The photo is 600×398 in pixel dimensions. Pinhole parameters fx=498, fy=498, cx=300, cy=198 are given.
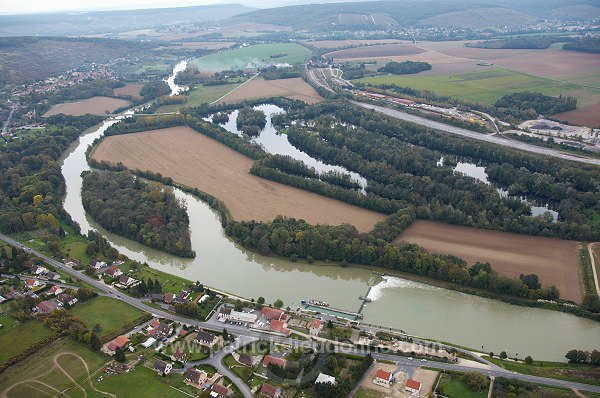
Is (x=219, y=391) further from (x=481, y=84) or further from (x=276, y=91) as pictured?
(x=481, y=84)

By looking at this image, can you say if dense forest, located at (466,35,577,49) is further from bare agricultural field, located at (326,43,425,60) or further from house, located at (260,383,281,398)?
house, located at (260,383,281,398)

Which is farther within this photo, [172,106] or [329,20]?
[329,20]

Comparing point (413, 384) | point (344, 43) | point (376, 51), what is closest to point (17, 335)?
point (413, 384)

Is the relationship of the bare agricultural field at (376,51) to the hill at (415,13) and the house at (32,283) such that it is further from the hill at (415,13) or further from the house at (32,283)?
the house at (32,283)

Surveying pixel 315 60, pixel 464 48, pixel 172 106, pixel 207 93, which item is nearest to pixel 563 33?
pixel 464 48

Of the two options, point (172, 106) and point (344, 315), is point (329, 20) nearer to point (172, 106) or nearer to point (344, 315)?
point (172, 106)

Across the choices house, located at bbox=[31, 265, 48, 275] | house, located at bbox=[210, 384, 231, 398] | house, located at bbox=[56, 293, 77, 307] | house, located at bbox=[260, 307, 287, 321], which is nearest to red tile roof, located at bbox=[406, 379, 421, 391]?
house, located at bbox=[260, 307, 287, 321]
